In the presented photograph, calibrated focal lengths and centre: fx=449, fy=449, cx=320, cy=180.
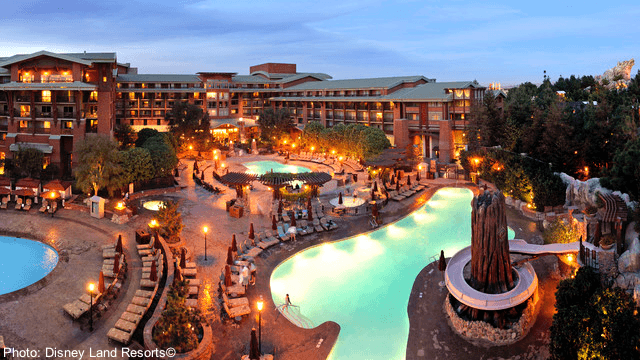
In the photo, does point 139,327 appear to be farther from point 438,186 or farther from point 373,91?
point 373,91

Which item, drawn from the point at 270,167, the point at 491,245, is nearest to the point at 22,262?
the point at 491,245

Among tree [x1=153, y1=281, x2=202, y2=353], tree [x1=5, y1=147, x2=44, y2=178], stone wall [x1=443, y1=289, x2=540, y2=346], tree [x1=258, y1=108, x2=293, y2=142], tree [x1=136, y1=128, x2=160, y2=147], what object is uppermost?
tree [x1=258, y1=108, x2=293, y2=142]

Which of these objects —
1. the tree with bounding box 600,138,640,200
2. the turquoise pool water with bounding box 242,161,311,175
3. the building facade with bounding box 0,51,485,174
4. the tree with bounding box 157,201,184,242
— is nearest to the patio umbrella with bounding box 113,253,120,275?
the tree with bounding box 157,201,184,242

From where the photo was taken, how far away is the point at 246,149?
2427 inches

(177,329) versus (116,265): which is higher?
(116,265)

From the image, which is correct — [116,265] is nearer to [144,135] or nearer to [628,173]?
[628,173]

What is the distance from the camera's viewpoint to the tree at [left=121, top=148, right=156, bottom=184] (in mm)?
33291

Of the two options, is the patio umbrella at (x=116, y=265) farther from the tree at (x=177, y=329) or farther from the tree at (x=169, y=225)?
the tree at (x=177, y=329)

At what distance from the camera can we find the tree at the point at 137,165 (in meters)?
33.3

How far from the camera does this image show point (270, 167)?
4994 centimetres

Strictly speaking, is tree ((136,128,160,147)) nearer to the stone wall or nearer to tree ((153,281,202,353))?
tree ((153,281,202,353))

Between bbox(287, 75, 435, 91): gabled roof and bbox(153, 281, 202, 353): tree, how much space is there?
157ft

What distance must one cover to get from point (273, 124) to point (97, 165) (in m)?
31.3

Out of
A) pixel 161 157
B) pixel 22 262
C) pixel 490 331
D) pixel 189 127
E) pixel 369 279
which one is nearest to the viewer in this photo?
pixel 490 331
